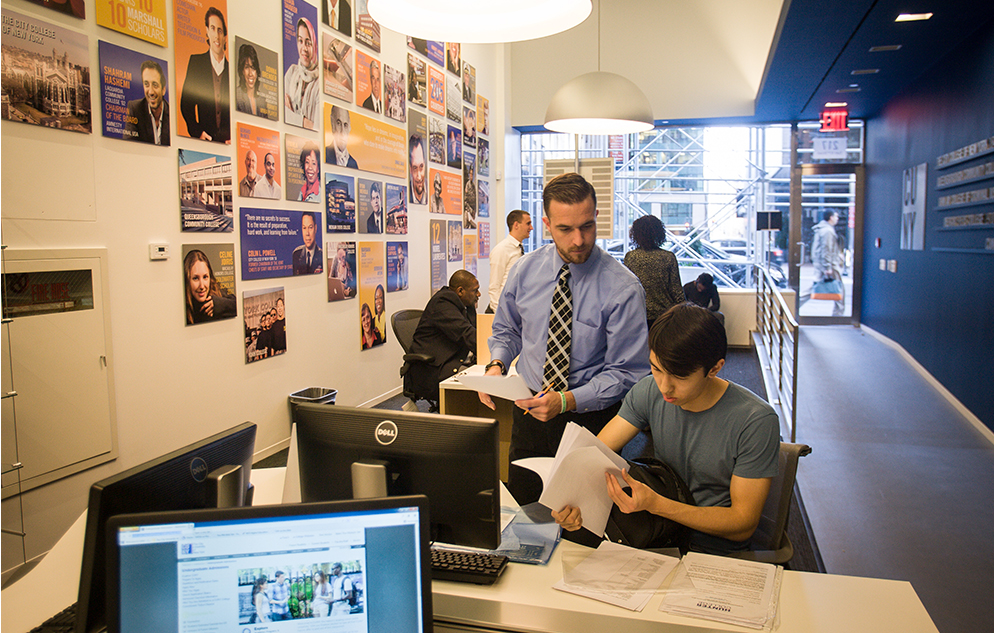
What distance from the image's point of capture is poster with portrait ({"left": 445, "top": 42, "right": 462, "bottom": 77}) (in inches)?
294

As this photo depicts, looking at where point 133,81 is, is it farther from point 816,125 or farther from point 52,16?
point 816,125

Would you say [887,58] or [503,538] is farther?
[887,58]

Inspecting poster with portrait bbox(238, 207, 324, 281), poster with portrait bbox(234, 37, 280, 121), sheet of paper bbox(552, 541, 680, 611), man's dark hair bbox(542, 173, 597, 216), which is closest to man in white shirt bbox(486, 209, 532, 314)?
poster with portrait bbox(238, 207, 324, 281)

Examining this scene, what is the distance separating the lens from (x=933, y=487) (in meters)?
4.12

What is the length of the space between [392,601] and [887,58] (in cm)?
753

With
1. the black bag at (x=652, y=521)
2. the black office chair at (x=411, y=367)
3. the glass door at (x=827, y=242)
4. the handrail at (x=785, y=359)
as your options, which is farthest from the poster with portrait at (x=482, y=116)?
the black bag at (x=652, y=521)

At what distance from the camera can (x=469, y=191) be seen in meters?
8.27

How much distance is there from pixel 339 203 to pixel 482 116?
3887mm

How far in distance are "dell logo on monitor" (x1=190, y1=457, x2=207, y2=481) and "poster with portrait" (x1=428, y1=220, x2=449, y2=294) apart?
581cm

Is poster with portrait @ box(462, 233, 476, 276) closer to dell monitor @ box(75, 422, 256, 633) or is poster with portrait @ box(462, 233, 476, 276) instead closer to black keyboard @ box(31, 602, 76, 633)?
dell monitor @ box(75, 422, 256, 633)

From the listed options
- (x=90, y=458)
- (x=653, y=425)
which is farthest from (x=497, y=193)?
(x=653, y=425)

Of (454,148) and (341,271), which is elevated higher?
(454,148)

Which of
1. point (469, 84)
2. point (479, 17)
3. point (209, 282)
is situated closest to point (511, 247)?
point (469, 84)

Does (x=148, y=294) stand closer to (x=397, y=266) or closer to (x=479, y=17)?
(x=479, y=17)
